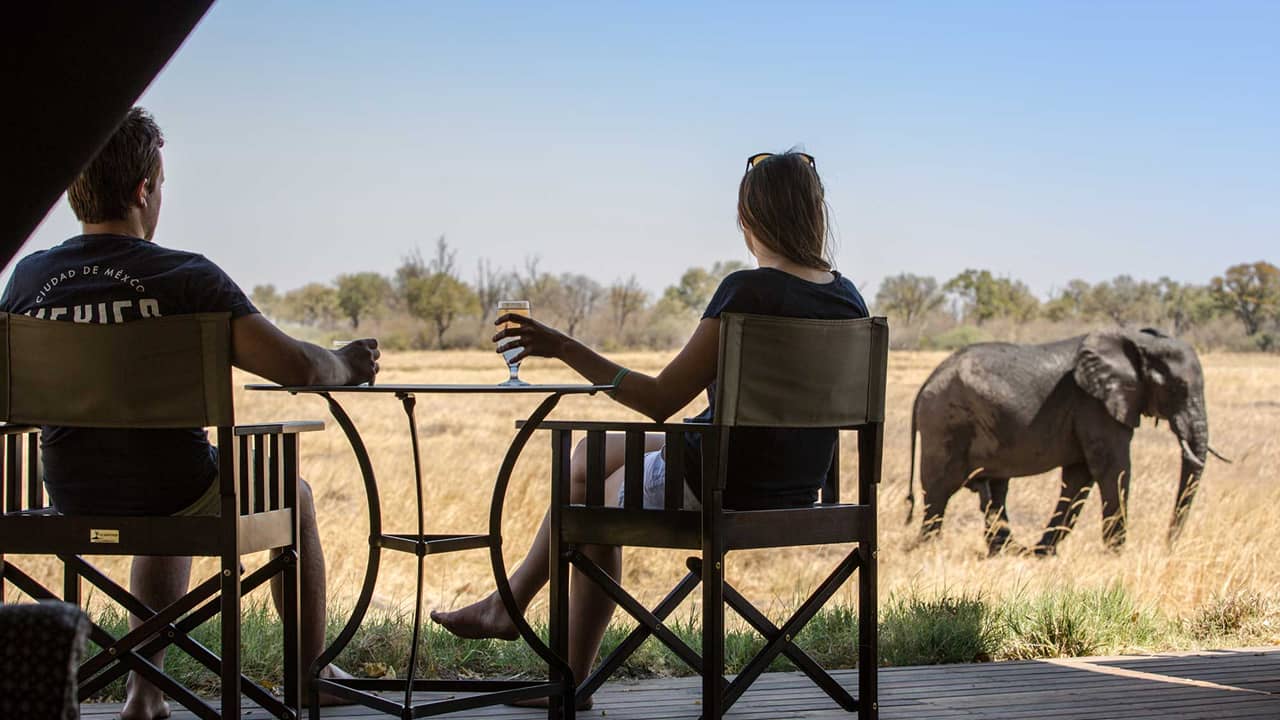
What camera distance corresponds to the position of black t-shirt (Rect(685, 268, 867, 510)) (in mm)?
2660

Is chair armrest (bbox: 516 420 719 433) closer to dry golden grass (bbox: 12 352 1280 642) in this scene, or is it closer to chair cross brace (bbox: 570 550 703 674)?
chair cross brace (bbox: 570 550 703 674)

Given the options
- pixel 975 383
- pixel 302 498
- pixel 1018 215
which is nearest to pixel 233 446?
pixel 302 498

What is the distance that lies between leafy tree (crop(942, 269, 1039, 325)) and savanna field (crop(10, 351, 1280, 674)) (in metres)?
32.9

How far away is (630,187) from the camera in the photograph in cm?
8131

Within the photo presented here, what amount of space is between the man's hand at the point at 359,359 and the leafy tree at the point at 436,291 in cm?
3671

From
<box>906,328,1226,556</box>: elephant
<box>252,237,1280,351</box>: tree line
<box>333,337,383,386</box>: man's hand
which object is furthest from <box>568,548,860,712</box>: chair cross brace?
<box>252,237,1280,351</box>: tree line

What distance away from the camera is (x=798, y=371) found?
2.60 m

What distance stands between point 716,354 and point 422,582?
0.76 m

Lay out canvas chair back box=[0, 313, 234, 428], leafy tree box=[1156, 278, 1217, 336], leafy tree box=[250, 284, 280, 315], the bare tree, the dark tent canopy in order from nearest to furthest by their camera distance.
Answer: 1. the dark tent canopy
2. canvas chair back box=[0, 313, 234, 428]
3. the bare tree
4. leafy tree box=[1156, 278, 1217, 336]
5. leafy tree box=[250, 284, 280, 315]

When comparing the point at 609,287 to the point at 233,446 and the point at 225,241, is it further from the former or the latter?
the point at 233,446

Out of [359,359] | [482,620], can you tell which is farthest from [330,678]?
[359,359]

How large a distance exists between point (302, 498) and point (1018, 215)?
72.4m

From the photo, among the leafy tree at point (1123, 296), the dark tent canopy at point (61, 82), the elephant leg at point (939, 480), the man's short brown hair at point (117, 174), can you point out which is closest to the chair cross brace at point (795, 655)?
the man's short brown hair at point (117, 174)

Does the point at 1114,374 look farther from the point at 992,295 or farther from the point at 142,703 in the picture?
the point at 992,295
